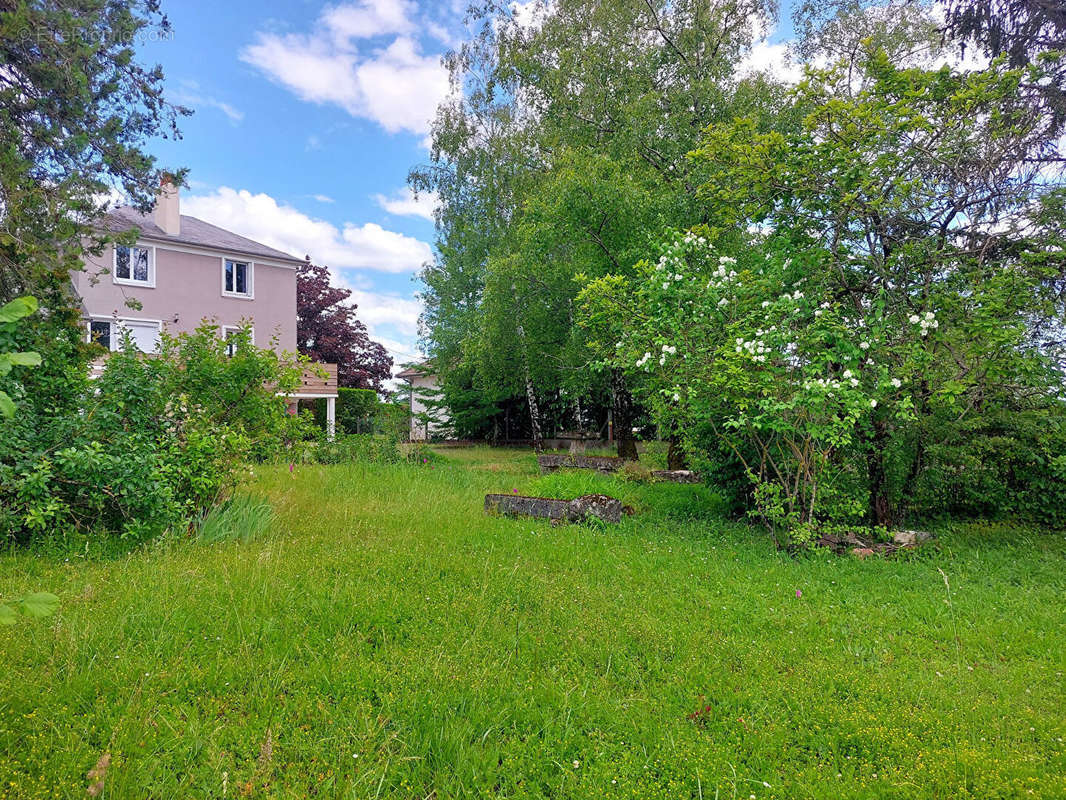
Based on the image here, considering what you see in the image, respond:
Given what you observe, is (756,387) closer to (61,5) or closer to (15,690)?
(15,690)

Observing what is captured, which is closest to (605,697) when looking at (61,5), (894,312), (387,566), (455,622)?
(455,622)

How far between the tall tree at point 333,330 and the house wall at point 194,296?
894cm

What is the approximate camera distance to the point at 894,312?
5801mm

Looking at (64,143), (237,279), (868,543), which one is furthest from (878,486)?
(237,279)

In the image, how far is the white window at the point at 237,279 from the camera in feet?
65.1

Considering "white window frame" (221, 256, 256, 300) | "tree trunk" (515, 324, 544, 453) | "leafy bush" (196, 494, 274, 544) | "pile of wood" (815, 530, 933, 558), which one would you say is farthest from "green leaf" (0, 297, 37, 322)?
"white window frame" (221, 256, 256, 300)

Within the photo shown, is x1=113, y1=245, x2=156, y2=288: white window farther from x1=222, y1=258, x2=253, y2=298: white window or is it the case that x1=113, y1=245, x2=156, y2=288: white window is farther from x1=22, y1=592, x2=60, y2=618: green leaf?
x1=22, y1=592, x2=60, y2=618: green leaf

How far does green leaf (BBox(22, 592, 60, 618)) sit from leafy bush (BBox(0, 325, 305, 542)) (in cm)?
391

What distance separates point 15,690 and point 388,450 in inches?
364

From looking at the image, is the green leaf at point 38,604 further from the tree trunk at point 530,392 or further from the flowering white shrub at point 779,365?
the tree trunk at point 530,392

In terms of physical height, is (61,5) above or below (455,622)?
above

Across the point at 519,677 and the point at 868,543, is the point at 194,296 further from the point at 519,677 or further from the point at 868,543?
the point at 868,543

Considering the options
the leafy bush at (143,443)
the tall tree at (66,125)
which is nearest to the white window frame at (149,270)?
the tall tree at (66,125)

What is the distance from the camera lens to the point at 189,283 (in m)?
19.0
